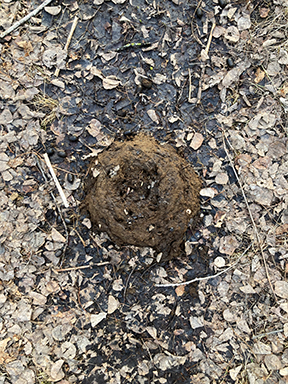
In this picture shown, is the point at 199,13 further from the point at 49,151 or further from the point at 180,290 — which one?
the point at 180,290

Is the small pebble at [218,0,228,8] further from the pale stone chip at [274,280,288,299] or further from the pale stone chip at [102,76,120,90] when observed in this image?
the pale stone chip at [274,280,288,299]

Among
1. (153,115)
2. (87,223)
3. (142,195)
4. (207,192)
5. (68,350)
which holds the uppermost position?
(153,115)

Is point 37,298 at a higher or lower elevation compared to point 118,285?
lower

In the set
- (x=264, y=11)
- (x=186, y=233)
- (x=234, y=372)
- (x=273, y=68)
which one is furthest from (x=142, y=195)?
(x=264, y=11)

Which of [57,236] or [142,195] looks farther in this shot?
[57,236]

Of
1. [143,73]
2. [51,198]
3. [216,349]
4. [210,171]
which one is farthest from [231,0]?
[216,349]

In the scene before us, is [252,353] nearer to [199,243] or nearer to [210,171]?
[199,243]
